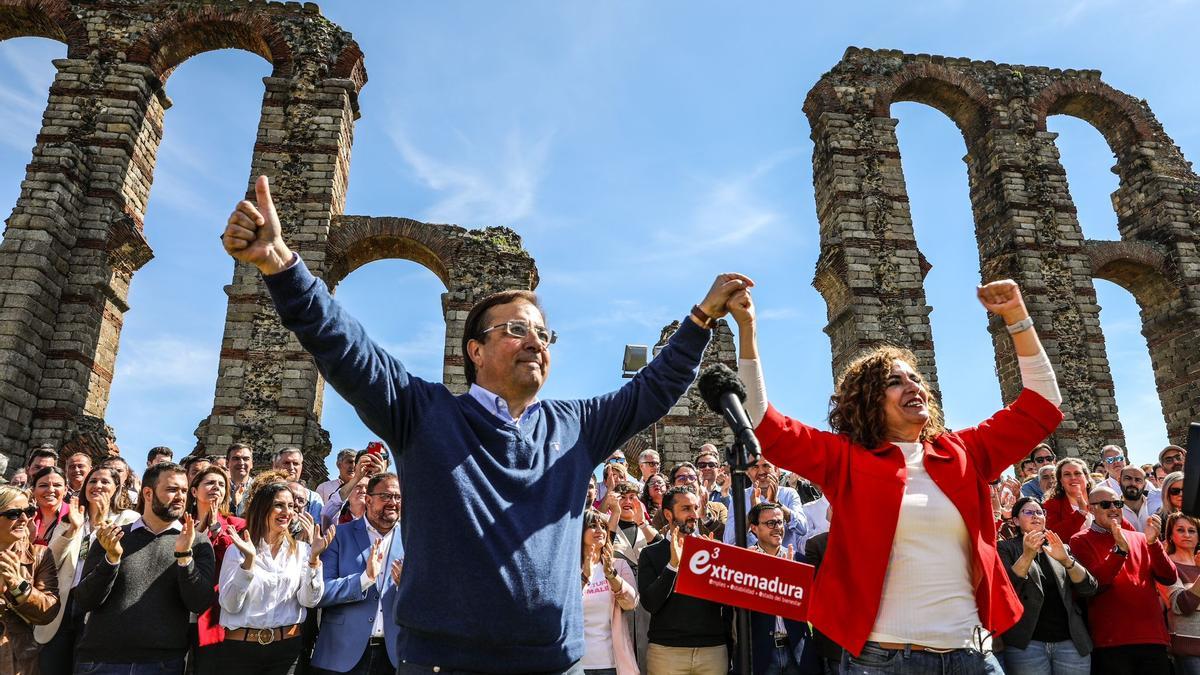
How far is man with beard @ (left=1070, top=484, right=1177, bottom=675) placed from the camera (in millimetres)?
4957

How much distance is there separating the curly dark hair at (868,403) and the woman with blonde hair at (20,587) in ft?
13.4

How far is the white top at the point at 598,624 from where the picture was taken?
483 cm

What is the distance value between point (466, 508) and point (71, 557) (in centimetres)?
378

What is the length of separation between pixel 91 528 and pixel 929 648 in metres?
5.42

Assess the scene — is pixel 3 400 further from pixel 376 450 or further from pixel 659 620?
pixel 659 620

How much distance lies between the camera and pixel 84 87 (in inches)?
559

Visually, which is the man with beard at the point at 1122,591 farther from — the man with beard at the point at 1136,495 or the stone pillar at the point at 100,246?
the stone pillar at the point at 100,246

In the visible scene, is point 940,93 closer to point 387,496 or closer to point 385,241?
point 385,241

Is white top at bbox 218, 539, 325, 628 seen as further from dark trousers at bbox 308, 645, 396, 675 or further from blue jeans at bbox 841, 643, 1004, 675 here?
blue jeans at bbox 841, 643, 1004, 675

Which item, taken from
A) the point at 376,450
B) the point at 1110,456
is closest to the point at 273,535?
the point at 376,450

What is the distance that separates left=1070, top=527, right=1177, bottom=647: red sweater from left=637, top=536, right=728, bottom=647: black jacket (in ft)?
8.43

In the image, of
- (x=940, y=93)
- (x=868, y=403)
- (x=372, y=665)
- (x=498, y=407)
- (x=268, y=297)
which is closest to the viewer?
(x=498, y=407)

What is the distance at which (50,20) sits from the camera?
14688 mm

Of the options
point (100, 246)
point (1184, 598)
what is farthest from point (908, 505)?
point (100, 246)
